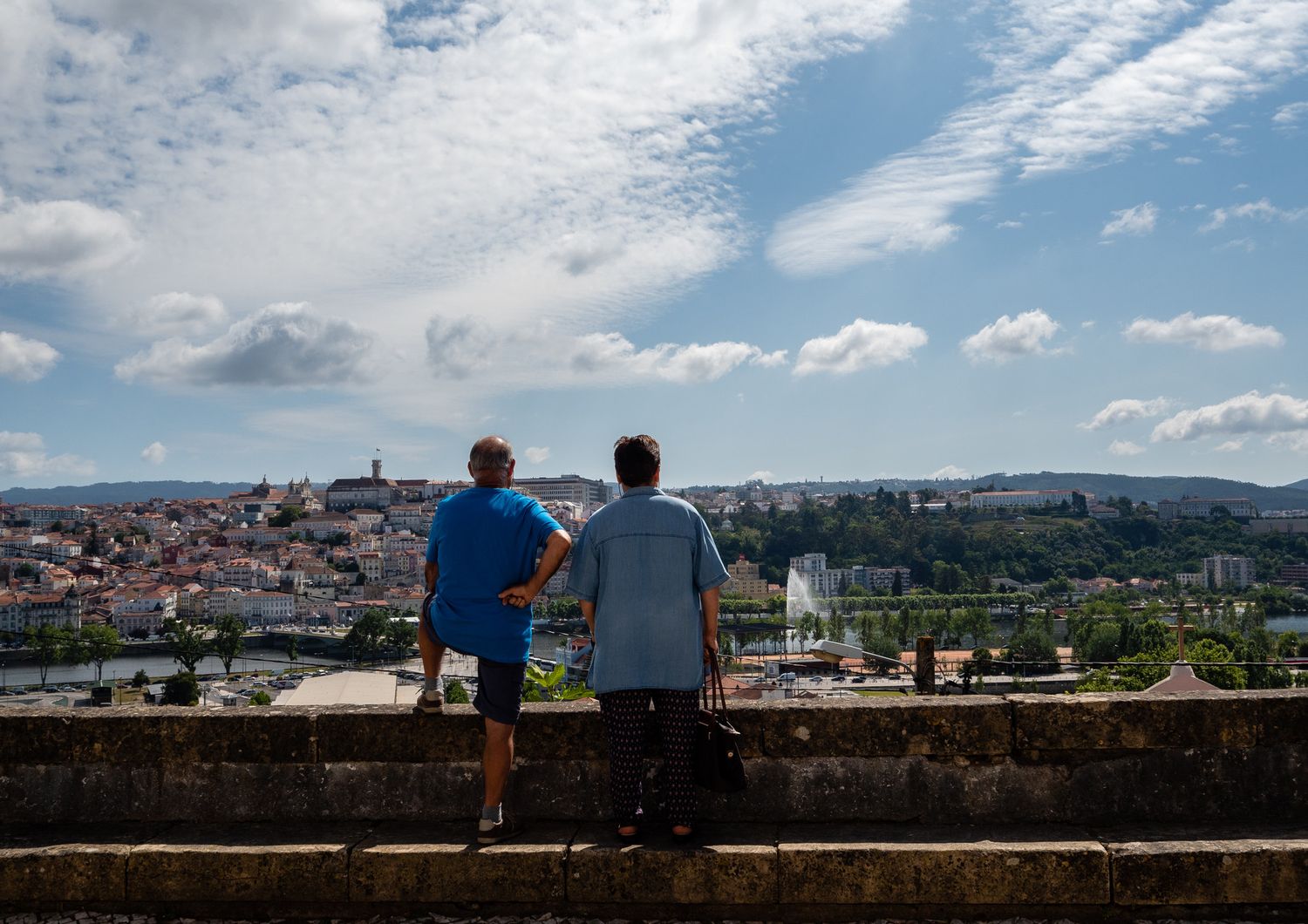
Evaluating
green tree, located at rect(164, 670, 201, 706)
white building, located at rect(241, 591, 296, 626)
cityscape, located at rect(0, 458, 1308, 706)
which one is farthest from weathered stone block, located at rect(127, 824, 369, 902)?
white building, located at rect(241, 591, 296, 626)

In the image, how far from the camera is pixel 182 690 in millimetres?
78000

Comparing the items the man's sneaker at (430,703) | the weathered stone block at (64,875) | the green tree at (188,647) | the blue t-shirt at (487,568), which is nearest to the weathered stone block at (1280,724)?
the blue t-shirt at (487,568)

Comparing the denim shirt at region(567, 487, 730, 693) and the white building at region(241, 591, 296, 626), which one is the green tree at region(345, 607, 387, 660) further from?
the denim shirt at region(567, 487, 730, 693)

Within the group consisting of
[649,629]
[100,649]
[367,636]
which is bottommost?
[367,636]

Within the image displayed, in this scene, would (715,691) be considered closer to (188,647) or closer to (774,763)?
(774,763)

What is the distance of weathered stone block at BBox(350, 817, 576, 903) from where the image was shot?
315 cm

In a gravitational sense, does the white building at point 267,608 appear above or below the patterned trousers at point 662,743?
below

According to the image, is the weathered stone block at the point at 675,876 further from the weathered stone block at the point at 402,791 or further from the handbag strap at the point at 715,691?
the weathered stone block at the point at 402,791

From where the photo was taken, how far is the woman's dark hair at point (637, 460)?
3.45 metres

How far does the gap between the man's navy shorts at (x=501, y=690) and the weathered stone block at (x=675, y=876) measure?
1.60 ft

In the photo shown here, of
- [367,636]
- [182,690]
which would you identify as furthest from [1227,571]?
[182,690]

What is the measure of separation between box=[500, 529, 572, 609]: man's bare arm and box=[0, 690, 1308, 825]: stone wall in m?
0.49

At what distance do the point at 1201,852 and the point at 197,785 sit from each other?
319 cm

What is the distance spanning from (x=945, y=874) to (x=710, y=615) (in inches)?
40.1
